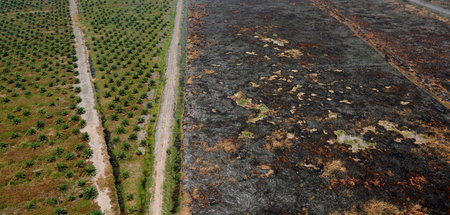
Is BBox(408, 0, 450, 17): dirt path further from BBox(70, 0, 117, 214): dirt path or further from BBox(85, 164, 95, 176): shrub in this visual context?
BBox(85, 164, 95, 176): shrub

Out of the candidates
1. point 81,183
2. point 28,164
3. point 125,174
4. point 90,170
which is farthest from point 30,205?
point 125,174

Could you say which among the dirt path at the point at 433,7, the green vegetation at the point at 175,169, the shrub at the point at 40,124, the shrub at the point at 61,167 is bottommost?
the green vegetation at the point at 175,169

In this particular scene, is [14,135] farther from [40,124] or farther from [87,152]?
[87,152]

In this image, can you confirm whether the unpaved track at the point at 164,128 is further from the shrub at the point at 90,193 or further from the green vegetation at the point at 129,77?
the shrub at the point at 90,193

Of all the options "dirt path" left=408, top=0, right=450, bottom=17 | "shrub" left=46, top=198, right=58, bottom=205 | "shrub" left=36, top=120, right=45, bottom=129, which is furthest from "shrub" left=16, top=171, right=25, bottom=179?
"dirt path" left=408, top=0, right=450, bottom=17

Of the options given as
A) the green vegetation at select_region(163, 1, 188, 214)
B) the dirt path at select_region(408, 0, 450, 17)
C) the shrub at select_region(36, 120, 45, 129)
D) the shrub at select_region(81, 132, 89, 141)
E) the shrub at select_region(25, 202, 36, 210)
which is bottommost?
the green vegetation at select_region(163, 1, 188, 214)

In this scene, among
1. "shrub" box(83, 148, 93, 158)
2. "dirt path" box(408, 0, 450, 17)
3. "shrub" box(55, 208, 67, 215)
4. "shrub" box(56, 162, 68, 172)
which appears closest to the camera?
"shrub" box(55, 208, 67, 215)

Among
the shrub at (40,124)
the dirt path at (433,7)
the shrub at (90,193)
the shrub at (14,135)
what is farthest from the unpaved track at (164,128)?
the dirt path at (433,7)

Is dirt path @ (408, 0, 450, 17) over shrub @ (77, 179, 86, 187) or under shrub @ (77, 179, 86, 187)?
over
